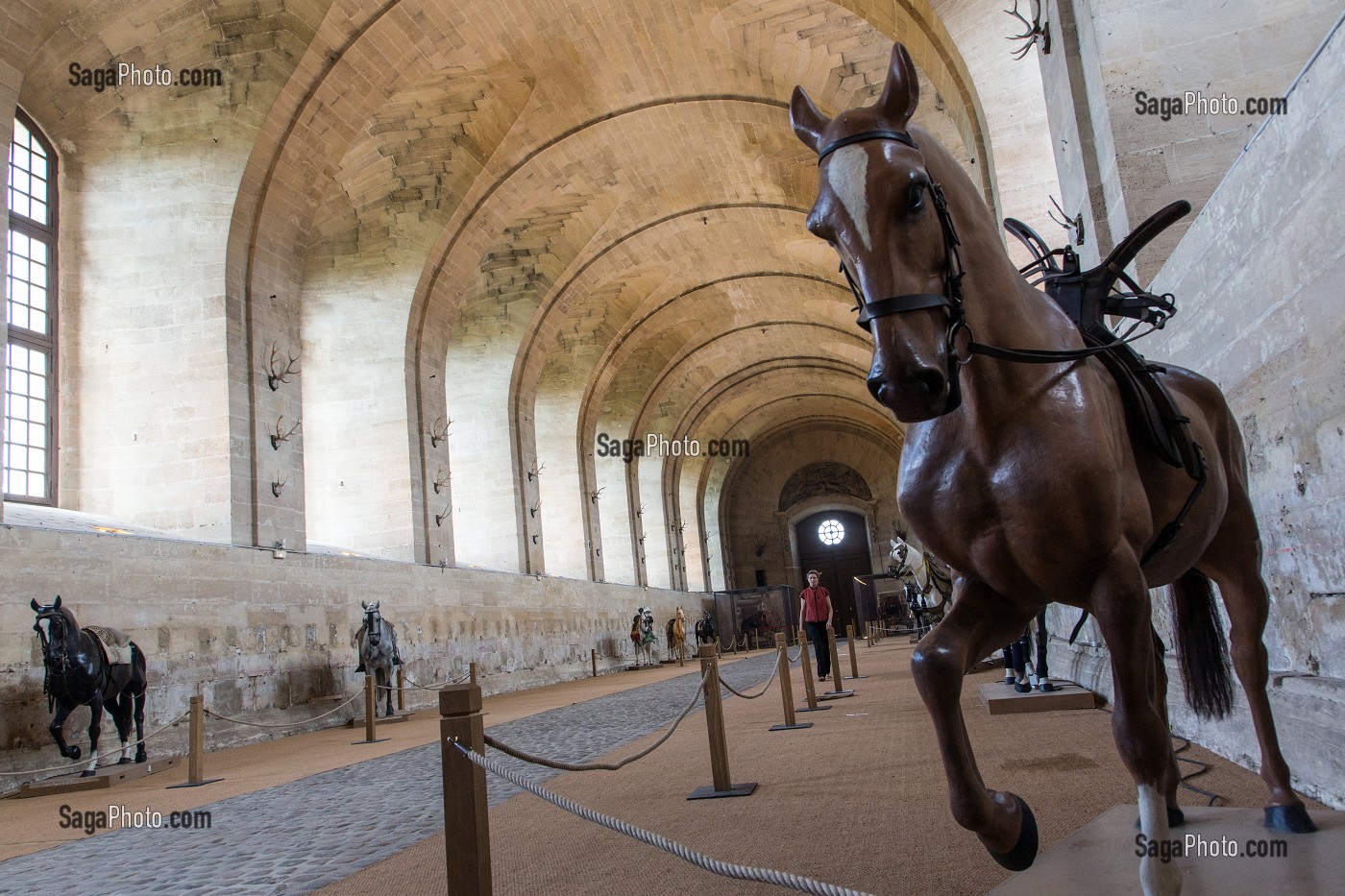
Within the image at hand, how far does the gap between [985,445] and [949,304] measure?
1.34 ft

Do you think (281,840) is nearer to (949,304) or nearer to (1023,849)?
(1023,849)

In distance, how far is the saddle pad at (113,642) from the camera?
9.12 m

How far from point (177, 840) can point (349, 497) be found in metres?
12.8

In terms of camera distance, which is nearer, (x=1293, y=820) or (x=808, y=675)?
(x=1293, y=820)

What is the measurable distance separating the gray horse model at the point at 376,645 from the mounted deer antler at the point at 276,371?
366 cm

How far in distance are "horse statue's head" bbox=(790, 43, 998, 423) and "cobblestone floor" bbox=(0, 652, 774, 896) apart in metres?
3.45

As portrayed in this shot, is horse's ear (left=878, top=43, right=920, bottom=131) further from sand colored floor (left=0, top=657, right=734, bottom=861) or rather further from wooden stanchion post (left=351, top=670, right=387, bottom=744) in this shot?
wooden stanchion post (left=351, top=670, right=387, bottom=744)

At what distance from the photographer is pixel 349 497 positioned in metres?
17.7

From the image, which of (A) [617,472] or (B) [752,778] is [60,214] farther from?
(A) [617,472]

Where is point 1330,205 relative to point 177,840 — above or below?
above

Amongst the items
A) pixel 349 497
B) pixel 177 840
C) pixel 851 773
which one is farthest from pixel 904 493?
pixel 349 497

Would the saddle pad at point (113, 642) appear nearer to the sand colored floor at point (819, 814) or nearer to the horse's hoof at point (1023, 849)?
the sand colored floor at point (819, 814)

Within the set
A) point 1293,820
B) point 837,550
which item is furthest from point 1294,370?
point 837,550

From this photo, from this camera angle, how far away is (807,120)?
8.28 feet
